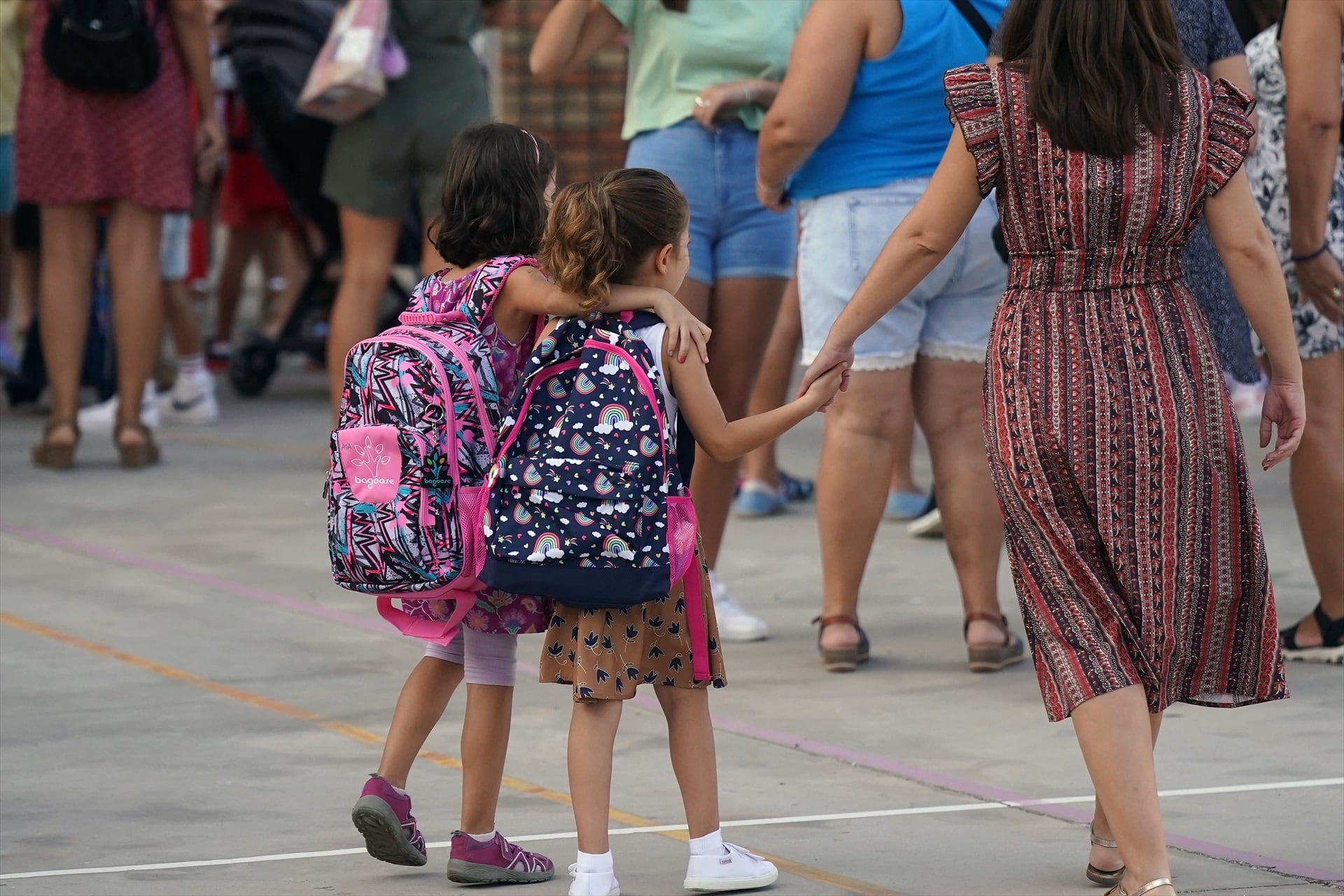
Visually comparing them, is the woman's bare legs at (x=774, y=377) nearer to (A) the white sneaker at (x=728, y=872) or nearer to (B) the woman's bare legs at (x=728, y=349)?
(B) the woman's bare legs at (x=728, y=349)

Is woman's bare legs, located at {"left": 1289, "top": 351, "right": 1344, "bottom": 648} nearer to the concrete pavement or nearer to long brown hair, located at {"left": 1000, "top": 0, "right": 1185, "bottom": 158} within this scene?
the concrete pavement

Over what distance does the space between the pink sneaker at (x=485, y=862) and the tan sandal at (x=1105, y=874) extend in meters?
0.97

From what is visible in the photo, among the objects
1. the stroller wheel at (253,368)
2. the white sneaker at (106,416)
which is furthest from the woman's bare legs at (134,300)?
the stroller wheel at (253,368)

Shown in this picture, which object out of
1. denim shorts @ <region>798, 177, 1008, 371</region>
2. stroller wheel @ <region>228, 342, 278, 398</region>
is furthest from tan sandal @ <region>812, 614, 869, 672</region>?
stroller wheel @ <region>228, 342, 278, 398</region>

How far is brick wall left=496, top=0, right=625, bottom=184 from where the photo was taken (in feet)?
43.7

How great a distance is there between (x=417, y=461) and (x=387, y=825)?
618 millimetres

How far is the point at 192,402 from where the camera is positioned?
9336 millimetres

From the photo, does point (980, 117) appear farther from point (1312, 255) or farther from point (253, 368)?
point (253, 368)

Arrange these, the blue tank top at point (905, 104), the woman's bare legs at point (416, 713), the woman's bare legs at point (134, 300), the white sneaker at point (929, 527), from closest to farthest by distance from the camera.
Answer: the woman's bare legs at point (416, 713), the blue tank top at point (905, 104), the white sneaker at point (929, 527), the woman's bare legs at point (134, 300)

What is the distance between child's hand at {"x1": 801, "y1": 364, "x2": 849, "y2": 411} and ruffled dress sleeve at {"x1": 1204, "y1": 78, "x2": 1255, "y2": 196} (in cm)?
67

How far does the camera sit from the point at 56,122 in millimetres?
7215

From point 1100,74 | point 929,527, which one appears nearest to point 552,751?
point 1100,74

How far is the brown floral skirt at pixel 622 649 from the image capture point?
10.8 ft

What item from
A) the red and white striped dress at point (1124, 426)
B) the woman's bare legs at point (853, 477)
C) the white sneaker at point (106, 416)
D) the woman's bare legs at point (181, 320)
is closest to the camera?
the red and white striped dress at point (1124, 426)
